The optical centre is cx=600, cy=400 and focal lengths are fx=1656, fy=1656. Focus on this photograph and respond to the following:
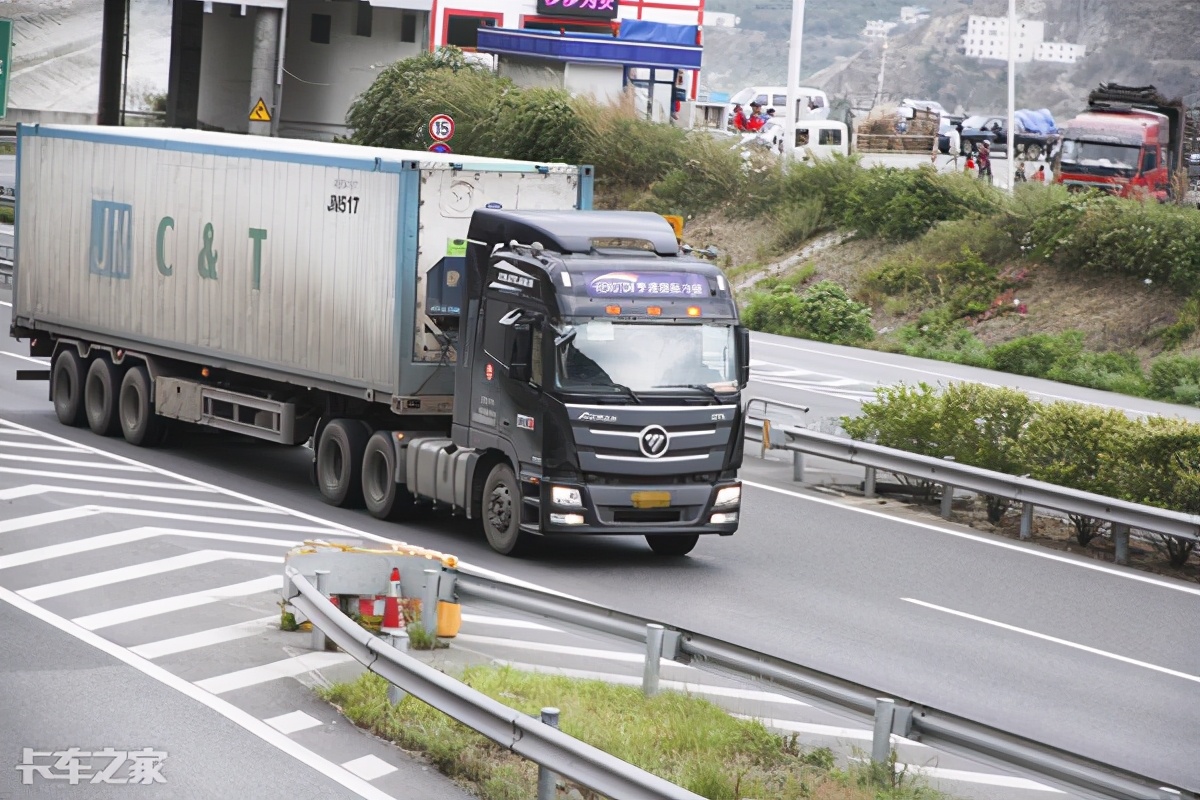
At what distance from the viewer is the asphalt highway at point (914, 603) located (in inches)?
460

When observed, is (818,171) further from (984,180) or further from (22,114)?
(22,114)

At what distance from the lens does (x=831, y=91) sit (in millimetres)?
173375

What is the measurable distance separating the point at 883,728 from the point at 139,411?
1434 centimetres

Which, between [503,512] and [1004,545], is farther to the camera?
[1004,545]

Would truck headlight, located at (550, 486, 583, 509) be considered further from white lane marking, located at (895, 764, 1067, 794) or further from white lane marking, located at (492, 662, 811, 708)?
white lane marking, located at (895, 764, 1067, 794)

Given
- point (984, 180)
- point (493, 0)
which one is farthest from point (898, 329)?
point (493, 0)

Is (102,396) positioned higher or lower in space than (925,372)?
lower

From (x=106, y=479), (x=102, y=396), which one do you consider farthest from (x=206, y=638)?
(x=102, y=396)

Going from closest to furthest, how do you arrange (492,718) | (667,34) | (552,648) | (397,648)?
(492,718) → (397,648) → (552,648) → (667,34)

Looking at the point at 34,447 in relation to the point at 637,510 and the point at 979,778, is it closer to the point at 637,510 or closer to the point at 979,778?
the point at 637,510

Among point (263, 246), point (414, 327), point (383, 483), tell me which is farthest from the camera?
Result: point (263, 246)

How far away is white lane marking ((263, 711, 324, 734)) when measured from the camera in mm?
9969

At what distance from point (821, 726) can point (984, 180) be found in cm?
3164

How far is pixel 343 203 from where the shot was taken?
683 inches
